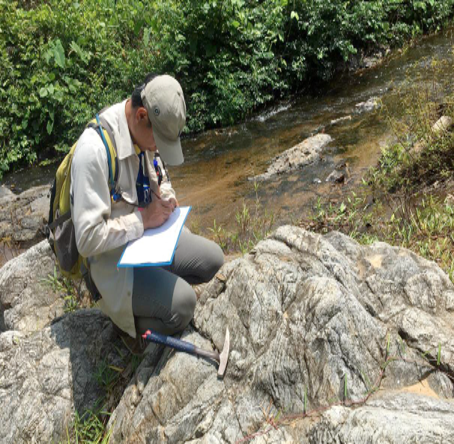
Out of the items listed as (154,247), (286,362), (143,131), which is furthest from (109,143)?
(286,362)

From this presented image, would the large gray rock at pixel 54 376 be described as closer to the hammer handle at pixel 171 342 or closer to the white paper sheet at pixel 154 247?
the hammer handle at pixel 171 342

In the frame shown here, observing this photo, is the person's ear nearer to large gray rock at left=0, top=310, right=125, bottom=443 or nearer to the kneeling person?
the kneeling person

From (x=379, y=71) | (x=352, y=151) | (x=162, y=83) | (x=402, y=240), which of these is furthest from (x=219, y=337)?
(x=379, y=71)

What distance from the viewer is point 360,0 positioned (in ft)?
35.7

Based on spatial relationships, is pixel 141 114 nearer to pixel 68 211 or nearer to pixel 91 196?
pixel 91 196

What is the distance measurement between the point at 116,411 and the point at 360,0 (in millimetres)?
10885

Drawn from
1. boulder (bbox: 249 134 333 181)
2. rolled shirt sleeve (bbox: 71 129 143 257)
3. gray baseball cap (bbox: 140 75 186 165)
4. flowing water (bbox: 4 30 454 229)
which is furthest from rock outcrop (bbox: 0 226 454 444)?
boulder (bbox: 249 134 333 181)

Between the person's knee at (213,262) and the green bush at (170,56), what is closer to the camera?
the person's knee at (213,262)

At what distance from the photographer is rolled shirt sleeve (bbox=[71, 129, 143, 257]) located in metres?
2.54

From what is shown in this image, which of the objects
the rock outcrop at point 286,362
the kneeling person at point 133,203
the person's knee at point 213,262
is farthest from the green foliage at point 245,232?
the kneeling person at point 133,203

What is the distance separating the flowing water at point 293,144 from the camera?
21.4ft

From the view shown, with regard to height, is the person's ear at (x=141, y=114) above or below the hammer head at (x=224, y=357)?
above

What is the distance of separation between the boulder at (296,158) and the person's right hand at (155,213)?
4.29 metres

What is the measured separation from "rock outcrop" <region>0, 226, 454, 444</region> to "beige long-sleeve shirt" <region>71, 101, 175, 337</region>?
18.5 inches
